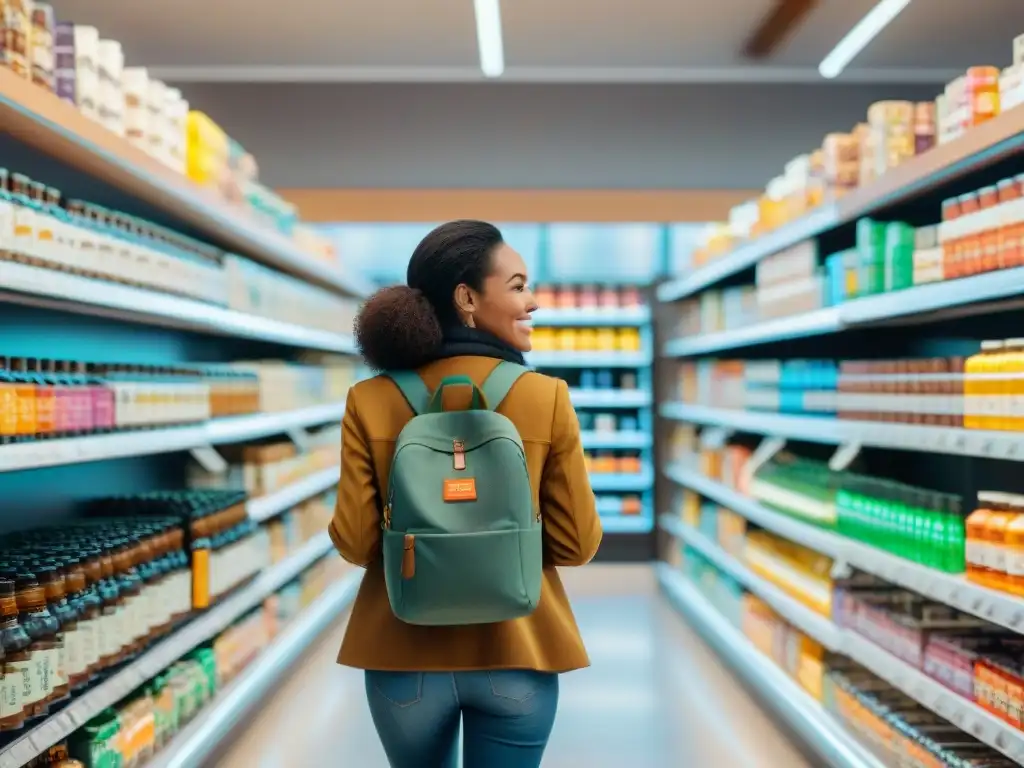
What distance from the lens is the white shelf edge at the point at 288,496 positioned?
4670 mm

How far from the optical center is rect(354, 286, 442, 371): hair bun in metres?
1.80

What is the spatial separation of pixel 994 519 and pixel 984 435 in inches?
9.0

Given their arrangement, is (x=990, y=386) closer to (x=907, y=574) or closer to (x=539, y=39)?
(x=907, y=574)

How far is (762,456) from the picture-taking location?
517 cm

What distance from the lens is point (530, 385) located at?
5.97 feet

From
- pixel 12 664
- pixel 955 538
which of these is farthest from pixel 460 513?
pixel 955 538

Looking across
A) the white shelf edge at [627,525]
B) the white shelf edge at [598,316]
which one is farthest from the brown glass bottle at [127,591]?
the white shelf edge at [627,525]

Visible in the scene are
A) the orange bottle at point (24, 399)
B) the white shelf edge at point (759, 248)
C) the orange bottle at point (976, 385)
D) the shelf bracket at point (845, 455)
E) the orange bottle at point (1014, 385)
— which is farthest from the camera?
the white shelf edge at point (759, 248)

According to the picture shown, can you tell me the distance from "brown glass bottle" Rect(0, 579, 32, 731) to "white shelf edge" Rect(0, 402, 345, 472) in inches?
11.9

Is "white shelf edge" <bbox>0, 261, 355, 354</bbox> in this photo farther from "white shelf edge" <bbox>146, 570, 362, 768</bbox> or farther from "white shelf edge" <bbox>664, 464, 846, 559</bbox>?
"white shelf edge" <bbox>664, 464, 846, 559</bbox>

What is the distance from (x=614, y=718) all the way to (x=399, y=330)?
3.28 meters

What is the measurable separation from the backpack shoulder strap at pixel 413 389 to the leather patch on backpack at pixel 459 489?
0.17 m

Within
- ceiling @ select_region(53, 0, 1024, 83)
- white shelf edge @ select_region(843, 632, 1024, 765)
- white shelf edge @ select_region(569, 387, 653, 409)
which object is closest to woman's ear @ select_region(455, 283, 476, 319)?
white shelf edge @ select_region(843, 632, 1024, 765)

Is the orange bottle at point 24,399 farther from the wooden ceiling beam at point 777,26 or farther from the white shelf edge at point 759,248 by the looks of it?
the wooden ceiling beam at point 777,26
